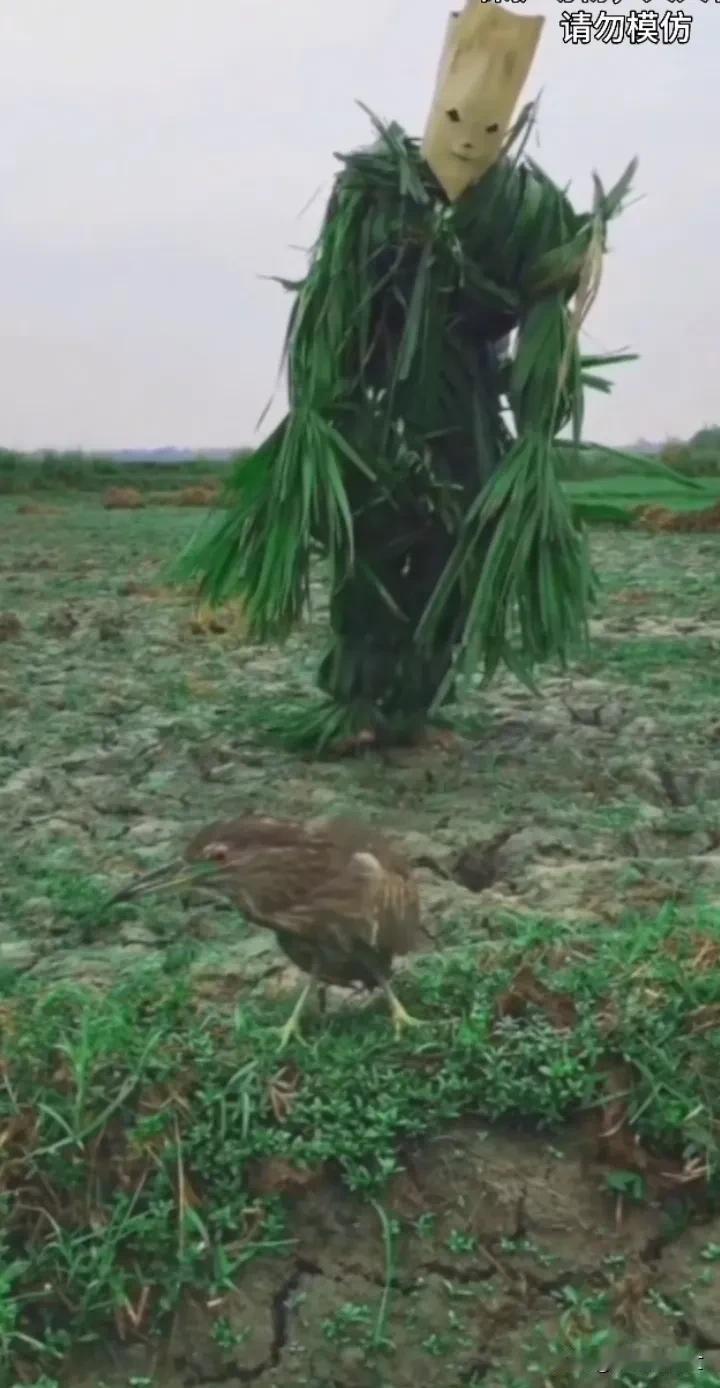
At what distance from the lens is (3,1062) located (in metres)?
1.15

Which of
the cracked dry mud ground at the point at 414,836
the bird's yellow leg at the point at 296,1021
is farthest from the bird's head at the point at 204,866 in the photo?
the cracked dry mud ground at the point at 414,836

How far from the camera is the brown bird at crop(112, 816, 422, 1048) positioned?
43.8 inches

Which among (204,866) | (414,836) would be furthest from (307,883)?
(414,836)

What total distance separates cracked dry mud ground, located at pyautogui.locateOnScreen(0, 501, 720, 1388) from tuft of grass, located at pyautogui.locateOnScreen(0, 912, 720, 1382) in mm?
25

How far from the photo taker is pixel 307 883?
1.11m

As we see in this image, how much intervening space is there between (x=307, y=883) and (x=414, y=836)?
649mm

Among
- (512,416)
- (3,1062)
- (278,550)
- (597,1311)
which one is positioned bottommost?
(597,1311)

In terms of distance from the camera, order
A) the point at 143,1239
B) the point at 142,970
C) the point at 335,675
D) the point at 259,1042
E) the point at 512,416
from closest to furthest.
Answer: the point at 143,1239 < the point at 259,1042 < the point at 142,970 < the point at 512,416 < the point at 335,675

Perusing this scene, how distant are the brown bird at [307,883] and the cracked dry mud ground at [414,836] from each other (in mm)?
145

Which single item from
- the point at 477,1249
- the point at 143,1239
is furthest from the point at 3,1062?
the point at 477,1249

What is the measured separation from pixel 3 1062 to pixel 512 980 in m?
0.35

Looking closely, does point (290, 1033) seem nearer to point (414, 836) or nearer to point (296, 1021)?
point (296, 1021)

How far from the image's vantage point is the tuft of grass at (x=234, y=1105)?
A: 1.06 meters

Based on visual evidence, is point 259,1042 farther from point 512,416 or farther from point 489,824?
point 512,416
